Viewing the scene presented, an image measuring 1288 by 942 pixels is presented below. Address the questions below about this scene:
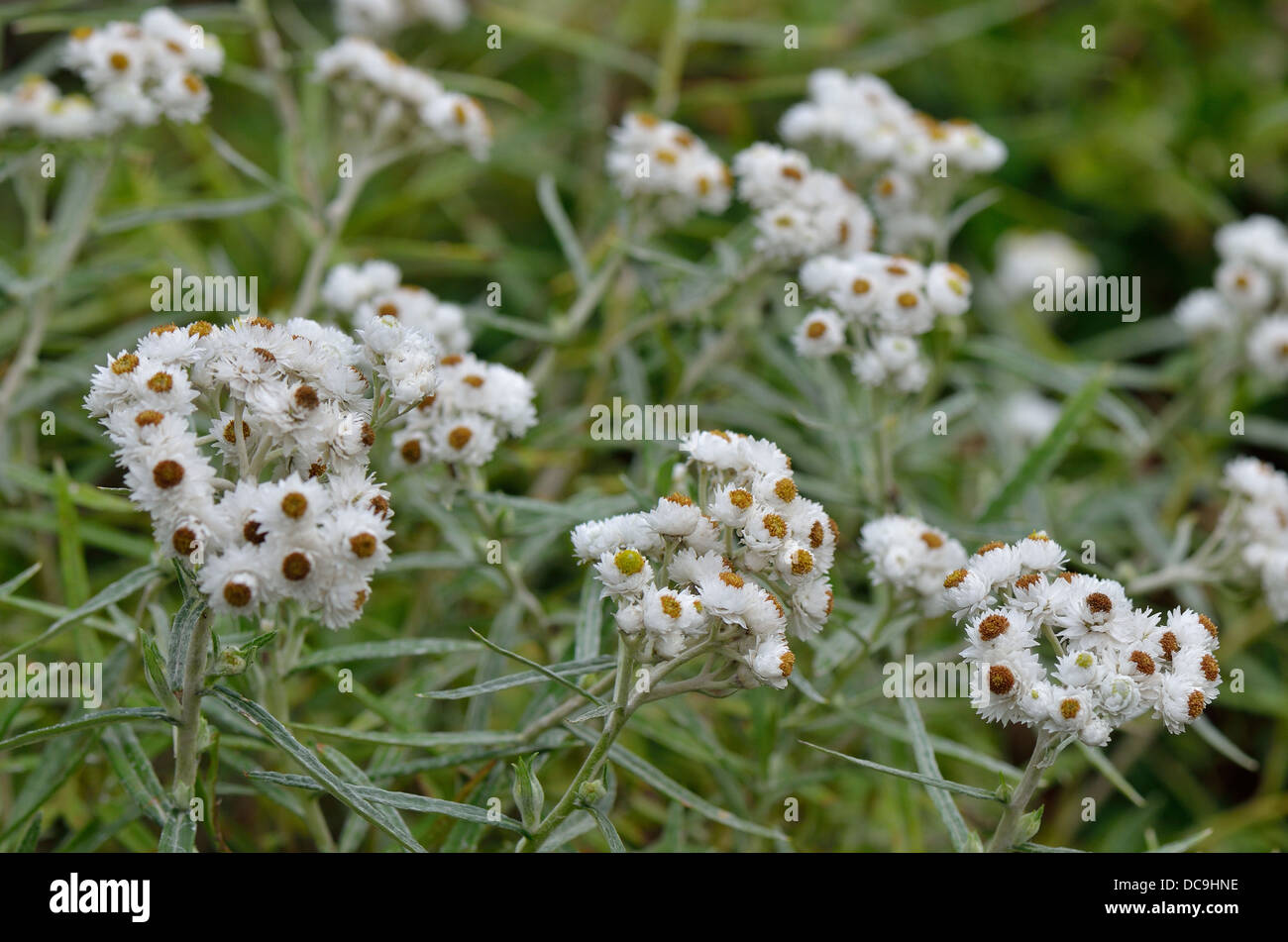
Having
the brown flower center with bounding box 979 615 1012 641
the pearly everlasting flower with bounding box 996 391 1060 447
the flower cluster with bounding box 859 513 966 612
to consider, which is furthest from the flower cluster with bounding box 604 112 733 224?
the brown flower center with bounding box 979 615 1012 641

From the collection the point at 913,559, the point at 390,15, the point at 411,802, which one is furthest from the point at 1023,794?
the point at 390,15

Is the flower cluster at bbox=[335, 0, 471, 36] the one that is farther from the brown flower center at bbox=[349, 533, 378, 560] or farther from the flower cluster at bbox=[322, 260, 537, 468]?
the brown flower center at bbox=[349, 533, 378, 560]

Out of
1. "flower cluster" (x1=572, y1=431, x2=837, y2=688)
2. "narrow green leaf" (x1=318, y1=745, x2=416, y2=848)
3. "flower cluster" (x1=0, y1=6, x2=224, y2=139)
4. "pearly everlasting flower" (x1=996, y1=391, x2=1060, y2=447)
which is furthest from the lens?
"pearly everlasting flower" (x1=996, y1=391, x2=1060, y2=447)

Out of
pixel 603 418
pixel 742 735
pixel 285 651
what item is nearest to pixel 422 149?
pixel 603 418

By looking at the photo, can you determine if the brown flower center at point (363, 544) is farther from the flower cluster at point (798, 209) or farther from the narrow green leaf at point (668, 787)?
the flower cluster at point (798, 209)

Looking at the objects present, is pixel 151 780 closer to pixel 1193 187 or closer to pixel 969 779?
pixel 969 779
